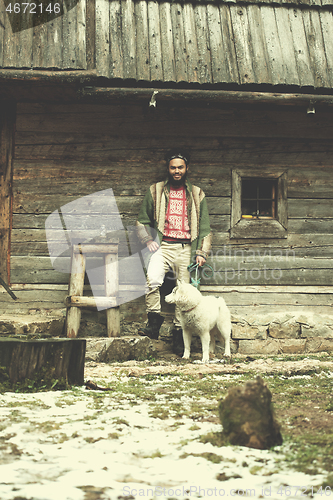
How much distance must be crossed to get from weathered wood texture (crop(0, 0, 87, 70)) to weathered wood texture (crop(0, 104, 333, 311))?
729mm

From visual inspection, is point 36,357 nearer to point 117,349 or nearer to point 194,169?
point 117,349

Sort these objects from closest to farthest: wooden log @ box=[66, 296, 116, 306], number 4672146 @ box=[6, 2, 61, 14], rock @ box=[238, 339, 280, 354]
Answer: wooden log @ box=[66, 296, 116, 306] < number 4672146 @ box=[6, 2, 61, 14] < rock @ box=[238, 339, 280, 354]

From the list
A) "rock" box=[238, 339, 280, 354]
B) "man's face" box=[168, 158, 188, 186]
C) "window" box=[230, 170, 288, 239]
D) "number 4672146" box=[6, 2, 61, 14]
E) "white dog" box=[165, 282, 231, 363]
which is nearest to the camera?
"white dog" box=[165, 282, 231, 363]

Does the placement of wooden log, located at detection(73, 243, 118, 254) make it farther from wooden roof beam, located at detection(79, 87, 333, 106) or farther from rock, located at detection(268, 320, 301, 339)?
rock, located at detection(268, 320, 301, 339)

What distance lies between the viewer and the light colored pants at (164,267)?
554 centimetres

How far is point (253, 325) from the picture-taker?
6.02m

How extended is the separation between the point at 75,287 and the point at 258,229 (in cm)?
258

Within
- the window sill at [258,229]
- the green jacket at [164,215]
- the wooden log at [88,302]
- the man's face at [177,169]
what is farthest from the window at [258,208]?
the wooden log at [88,302]

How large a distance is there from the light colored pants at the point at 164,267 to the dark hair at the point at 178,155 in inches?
42.5

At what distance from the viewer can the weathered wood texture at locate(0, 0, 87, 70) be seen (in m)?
5.44

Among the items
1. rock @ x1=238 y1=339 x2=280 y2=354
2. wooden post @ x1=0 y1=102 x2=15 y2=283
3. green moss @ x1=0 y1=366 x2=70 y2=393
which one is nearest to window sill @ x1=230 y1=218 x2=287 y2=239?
rock @ x1=238 y1=339 x2=280 y2=354

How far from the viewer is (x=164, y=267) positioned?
5707mm

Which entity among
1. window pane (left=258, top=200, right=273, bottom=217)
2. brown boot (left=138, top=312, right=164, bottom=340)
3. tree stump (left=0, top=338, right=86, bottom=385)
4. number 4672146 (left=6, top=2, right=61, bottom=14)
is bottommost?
tree stump (left=0, top=338, right=86, bottom=385)

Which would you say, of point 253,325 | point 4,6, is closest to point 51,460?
point 253,325
